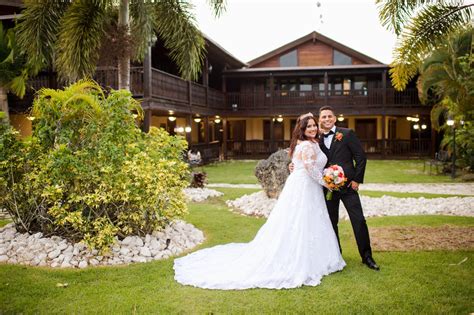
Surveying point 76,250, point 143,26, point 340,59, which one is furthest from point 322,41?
point 76,250

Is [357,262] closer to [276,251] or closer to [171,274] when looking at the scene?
[276,251]

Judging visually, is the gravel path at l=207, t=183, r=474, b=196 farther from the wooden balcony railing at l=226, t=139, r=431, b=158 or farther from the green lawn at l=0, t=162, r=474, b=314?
the wooden balcony railing at l=226, t=139, r=431, b=158

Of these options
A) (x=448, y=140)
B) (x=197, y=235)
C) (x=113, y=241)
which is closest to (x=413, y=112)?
(x=448, y=140)

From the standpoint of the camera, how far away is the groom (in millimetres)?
5285

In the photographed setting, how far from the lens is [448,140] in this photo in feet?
59.5

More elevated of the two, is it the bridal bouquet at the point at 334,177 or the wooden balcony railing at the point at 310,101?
the wooden balcony railing at the point at 310,101

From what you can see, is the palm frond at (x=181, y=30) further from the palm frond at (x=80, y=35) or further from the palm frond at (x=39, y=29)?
the palm frond at (x=39, y=29)

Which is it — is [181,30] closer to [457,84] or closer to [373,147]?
[457,84]

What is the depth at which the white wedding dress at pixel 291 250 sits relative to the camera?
4.79 metres

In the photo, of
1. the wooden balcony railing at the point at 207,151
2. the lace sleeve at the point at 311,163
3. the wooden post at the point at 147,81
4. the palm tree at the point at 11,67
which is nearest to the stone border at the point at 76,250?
the lace sleeve at the point at 311,163

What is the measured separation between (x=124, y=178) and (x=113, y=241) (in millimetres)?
909

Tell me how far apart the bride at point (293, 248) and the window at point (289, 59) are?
27205mm

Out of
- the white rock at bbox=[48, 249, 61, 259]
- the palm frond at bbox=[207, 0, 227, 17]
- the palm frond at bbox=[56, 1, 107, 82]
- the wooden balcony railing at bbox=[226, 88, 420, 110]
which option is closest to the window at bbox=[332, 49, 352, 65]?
the wooden balcony railing at bbox=[226, 88, 420, 110]

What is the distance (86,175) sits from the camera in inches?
237
